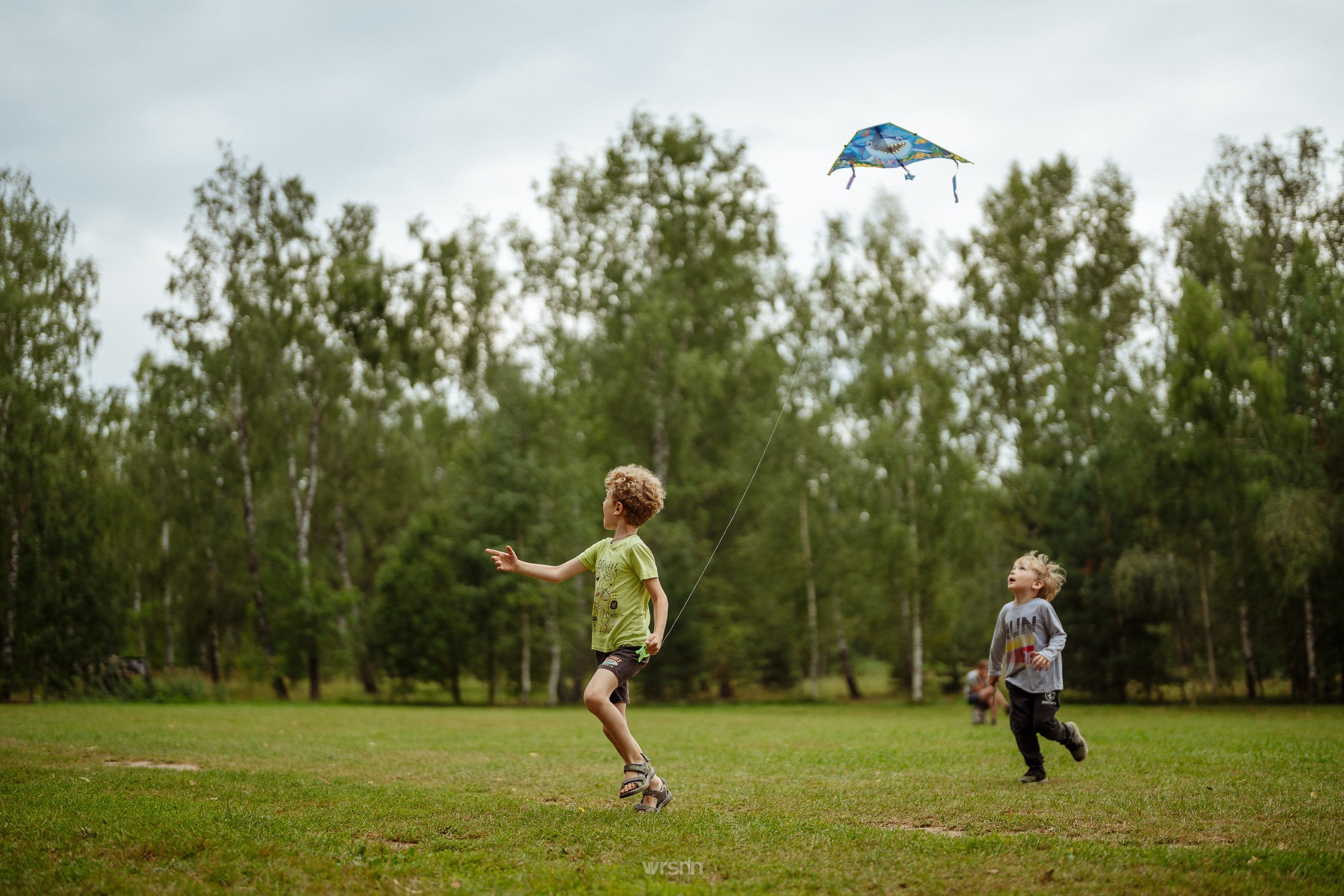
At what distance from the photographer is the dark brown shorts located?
665 cm

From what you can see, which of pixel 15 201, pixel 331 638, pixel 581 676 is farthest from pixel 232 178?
pixel 581 676

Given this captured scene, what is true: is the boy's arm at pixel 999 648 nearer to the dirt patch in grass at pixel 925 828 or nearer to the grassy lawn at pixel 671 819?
the grassy lawn at pixel 671 819

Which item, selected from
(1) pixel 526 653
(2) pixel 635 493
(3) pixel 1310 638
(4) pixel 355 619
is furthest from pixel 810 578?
(2) pixel 635 493

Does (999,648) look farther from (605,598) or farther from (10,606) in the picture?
(10,606)

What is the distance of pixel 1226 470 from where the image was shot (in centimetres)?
2858

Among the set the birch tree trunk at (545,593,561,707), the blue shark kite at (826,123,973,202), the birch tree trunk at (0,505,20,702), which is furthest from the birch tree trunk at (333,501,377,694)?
the blue shark kite at (826,123,973,202)

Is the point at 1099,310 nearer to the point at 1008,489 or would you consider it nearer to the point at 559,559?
the point at 1008,489

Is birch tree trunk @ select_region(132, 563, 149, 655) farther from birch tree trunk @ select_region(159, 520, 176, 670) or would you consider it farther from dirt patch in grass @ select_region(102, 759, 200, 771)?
dirt patch in grass @ select_region(102, 759, 200, 771)

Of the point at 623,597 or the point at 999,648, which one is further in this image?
the point at 999,648

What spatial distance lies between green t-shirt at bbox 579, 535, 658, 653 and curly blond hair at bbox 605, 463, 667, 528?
0.23 m

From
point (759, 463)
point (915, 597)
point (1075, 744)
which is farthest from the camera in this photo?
point (915, 597)

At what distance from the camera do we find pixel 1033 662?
8.05 meters

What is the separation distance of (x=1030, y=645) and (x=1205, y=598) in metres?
23.9

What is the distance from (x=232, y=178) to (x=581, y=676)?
69.4 ft
